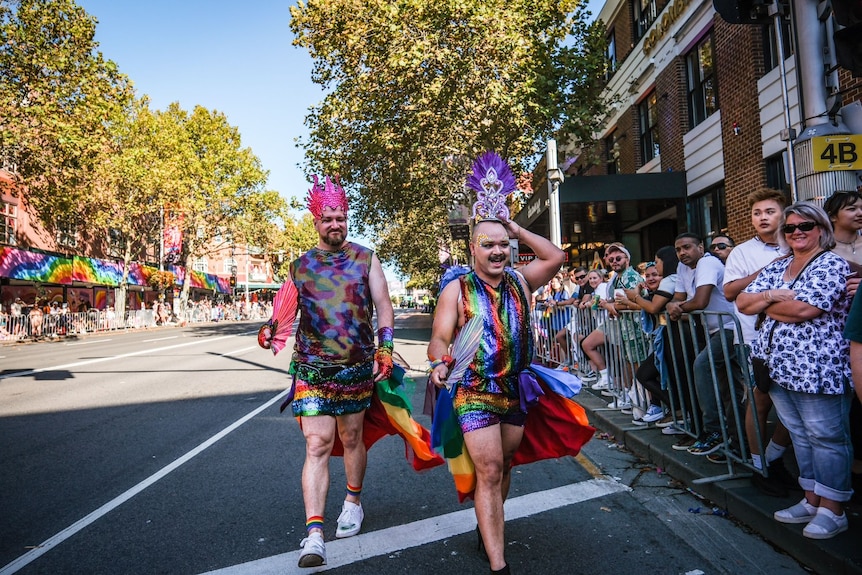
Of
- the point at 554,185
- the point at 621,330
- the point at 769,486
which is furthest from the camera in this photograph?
the point at 554,185

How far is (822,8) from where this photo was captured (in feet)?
15.0

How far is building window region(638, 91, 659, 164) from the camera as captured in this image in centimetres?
1739

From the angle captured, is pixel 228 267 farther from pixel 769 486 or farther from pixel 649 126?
pixel 769 486

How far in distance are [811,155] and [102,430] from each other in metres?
7.64

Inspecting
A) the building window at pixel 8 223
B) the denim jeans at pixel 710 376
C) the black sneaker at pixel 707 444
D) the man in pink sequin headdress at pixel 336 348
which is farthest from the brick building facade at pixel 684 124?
the building window at pixel 8 223

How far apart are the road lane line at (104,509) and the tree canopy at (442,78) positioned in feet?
37.5

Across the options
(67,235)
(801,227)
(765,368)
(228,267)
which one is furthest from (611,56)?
(228,267)

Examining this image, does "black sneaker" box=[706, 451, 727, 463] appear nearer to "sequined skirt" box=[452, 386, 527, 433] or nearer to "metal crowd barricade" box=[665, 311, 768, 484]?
"metal crowd barricade" box=[665, 311, 768, 484]

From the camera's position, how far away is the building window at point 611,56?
20173 millimetres

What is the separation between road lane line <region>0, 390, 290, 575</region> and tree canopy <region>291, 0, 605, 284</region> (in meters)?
11.4

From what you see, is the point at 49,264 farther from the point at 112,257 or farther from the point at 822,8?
the point at 822,8

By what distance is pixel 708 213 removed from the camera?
14.4 m

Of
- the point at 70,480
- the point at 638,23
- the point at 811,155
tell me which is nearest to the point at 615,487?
the point at 811,155

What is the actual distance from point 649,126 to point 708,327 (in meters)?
14.8
